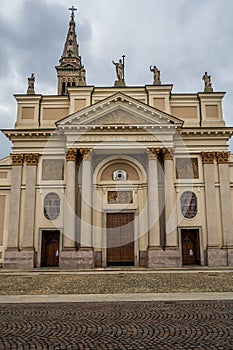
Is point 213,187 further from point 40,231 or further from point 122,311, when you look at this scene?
point 122,311

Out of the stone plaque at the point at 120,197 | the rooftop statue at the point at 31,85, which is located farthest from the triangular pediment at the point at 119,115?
the stone plaque at the point at 120,197

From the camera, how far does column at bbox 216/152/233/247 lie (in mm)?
25484

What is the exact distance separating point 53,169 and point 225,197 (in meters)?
13.2

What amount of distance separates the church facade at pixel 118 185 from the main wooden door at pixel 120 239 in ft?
0.24

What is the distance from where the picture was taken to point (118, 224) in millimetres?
26719

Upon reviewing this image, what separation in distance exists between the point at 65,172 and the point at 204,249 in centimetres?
1184

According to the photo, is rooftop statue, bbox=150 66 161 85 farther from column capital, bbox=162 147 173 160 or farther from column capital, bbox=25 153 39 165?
column capital, bbox=25 153 39 165

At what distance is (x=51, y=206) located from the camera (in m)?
26.5

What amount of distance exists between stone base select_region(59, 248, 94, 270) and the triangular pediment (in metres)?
9.22

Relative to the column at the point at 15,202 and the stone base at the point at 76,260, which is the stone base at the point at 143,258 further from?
the column at the point at 15,202

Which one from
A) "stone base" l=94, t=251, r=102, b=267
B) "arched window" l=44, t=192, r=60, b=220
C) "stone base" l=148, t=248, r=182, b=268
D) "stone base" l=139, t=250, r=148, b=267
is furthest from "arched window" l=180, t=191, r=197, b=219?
"arched window" l=44, t=192, r=60, b=220

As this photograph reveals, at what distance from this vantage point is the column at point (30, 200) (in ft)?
83.4

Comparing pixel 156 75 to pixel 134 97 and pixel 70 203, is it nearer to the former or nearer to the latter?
pixel 134 97

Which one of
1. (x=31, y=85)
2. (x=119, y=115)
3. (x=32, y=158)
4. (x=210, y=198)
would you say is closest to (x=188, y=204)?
(x=210, y=198)
